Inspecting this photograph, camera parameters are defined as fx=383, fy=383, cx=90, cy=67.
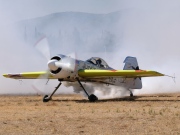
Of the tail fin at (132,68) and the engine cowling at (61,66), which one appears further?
the tail fin at (132,68)

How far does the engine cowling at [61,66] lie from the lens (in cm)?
2605

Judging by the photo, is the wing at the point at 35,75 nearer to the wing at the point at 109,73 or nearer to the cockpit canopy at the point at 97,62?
the wing at the point at 109,73

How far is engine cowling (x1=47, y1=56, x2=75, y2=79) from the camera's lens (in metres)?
26.0

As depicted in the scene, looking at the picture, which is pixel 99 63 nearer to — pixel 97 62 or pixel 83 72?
pixel 97 62

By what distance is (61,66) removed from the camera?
26.2 meters

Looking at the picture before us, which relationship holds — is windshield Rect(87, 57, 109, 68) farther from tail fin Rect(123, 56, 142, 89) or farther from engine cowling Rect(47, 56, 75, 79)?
tail fin Rect(123, 56, 142, 89)

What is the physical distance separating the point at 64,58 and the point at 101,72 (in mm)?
2773

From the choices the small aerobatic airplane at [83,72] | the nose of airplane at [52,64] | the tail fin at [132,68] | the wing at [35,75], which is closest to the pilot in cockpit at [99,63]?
the small aerobatic airplane at [83,72]

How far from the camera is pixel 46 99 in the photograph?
2723cm

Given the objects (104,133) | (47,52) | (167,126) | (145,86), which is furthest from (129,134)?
(145,86)

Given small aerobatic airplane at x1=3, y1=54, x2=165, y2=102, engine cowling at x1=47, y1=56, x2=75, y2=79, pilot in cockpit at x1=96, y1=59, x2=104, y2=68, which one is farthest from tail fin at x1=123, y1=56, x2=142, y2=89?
engine cowling at x1=47, y1=56, x2=75, y2=79

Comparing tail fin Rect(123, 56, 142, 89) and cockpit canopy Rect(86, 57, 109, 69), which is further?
tail fin Rect(123, 56, 142, 89)

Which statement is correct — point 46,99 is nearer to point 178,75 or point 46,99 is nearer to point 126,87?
point 126,87

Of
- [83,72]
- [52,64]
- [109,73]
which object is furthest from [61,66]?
[109,73]
